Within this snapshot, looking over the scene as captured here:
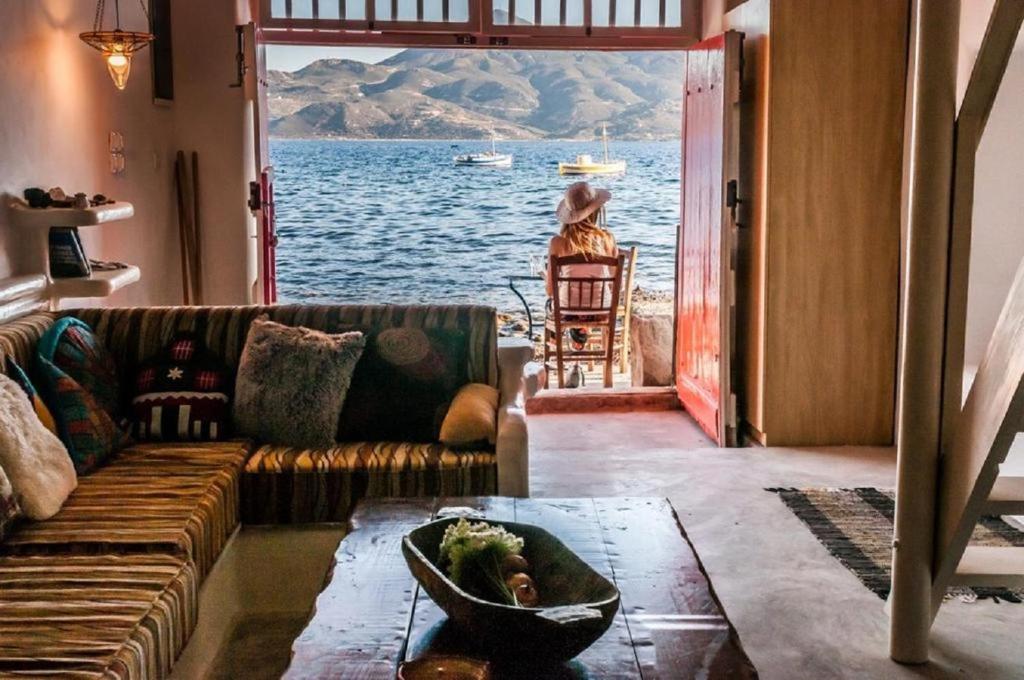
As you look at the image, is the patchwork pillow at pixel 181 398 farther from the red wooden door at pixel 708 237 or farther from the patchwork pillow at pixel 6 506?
the red wooden door at pixel 708 237

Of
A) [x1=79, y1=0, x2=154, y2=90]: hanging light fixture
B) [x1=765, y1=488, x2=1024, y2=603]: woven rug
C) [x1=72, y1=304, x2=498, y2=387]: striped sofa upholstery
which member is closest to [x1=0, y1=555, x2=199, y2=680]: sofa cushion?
[x1=72, y1=304, x2=498, y2=387]: striped sofa upholstery

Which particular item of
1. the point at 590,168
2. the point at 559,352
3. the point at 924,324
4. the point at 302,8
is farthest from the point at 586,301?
the point at 590,168

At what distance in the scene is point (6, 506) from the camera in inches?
111

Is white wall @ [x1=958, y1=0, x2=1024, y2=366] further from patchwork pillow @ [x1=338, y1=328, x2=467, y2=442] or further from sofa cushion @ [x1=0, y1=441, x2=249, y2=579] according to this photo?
sofa cushion @ [x1=0, y1=441, x2=249, y2=579]

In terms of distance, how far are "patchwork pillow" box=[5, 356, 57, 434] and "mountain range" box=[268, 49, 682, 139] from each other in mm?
23298

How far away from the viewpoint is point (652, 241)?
18.8 metres

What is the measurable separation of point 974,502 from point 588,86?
80.9 feet

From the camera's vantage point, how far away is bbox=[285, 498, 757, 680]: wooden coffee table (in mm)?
2012

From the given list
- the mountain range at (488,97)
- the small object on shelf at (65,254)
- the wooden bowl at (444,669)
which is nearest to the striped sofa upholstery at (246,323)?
the small object on shelf at (65,254)

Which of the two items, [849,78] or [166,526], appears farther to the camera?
[849,78]

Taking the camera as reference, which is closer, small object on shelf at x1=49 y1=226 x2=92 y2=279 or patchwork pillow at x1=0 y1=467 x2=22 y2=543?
patchwork pillow at x1=0 y1=467 x2=22 y2=543

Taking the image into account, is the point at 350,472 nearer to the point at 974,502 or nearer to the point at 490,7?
the point at 974,502

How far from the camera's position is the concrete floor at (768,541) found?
3.12 m

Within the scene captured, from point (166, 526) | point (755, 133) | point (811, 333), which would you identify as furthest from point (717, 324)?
point (166, 526)
